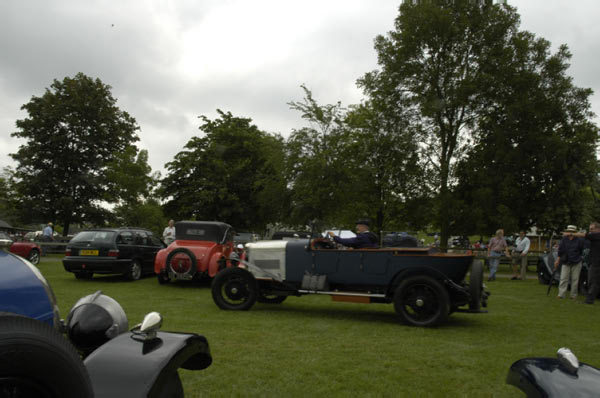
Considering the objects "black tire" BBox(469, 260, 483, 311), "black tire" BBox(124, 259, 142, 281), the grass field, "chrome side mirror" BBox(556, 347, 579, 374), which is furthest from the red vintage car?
"chrome side mirror" BBox(556, 347, 579, 374)

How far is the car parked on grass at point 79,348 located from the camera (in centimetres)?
141

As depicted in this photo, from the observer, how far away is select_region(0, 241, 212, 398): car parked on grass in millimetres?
1408

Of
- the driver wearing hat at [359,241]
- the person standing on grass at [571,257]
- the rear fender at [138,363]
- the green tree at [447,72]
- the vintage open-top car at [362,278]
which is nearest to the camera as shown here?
the rear fender at [138,363]

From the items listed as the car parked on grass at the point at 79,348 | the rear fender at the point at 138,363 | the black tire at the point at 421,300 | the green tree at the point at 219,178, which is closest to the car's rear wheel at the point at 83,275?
the black tire at the point at 421,300

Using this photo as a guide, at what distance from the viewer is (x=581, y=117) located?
2366cm

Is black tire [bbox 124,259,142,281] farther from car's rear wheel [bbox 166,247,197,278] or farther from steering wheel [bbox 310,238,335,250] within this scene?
steering wheel [bbox 310,238,335,250]

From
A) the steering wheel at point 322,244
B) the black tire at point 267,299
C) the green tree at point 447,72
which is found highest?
the green tree at point 447,72

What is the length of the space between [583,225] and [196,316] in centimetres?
2203

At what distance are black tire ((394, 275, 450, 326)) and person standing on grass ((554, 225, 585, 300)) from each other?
5.13 metres

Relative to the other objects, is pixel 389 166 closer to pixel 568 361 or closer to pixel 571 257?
pixel 571 257

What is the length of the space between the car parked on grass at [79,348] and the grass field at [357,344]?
5.18ft

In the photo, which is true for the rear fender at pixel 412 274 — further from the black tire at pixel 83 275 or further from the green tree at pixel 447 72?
the green tree at pixel 447 72

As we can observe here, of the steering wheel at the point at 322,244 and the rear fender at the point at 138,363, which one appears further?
the steering wheel at the point at 322,244

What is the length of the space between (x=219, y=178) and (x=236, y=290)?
89.2ft
